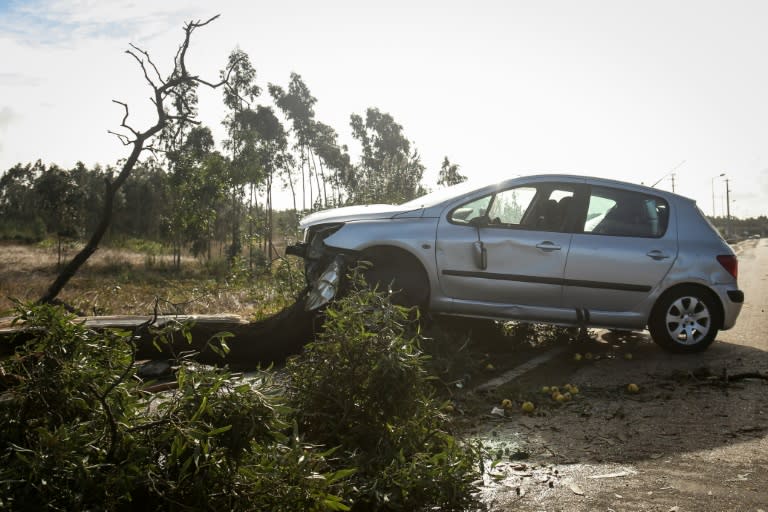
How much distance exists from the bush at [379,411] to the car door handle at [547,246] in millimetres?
3879

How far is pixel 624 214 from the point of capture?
7.98 meters

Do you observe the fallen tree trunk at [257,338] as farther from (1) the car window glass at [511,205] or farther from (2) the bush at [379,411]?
(2) the bush at [379,411]

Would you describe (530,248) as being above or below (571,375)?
above

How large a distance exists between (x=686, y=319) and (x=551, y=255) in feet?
5.66

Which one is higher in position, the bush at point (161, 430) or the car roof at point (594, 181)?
the car roof at point (594, 181)

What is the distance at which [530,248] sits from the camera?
7.62 metres

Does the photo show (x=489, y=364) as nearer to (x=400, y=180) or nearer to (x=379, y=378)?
(x=379, y=378)

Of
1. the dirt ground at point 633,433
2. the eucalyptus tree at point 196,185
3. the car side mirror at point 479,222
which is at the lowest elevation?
the dirt ground at point 633,433

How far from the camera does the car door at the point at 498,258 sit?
24.8 ft

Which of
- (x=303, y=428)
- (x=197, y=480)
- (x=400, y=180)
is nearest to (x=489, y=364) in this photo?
(x=303, y=428)

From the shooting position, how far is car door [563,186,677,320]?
25.2ft

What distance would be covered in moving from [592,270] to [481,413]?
2654mm

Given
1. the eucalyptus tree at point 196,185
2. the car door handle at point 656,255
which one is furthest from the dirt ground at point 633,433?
the eucalyptus tree at point 196,185

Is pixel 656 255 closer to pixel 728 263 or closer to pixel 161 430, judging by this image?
pixel 728 263
